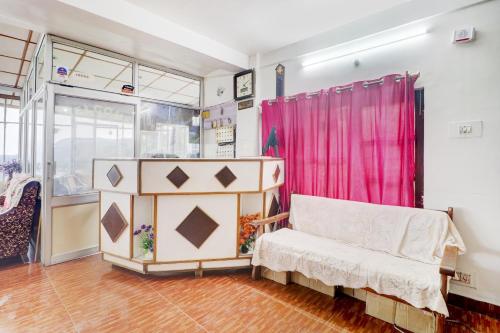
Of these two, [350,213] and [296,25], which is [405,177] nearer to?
[350,213]

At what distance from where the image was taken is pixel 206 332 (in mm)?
1951

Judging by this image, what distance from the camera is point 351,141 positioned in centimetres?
287

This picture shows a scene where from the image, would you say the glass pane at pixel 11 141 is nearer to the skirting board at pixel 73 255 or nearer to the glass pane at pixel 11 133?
the glass pane at pixel 11 133

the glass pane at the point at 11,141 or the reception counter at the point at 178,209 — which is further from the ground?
the glass pane at the point at 11,141

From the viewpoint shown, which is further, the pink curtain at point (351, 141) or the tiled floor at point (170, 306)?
the pink curtain at point (351, 141)

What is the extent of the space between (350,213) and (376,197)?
0.32 metres

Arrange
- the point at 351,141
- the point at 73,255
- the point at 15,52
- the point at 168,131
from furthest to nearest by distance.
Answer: the point at 168,131, the point at 15,52, the point at 73,255, the point at 351,141

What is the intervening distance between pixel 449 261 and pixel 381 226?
0.74 m

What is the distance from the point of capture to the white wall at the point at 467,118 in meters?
2.17

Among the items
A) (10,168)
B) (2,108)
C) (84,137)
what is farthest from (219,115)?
(2,108)

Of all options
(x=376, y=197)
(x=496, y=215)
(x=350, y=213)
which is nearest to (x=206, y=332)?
(x=350, y=213)

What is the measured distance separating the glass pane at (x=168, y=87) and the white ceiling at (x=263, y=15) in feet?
4.26

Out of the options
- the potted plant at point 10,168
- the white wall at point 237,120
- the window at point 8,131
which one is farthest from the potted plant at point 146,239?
the window at point 8,131

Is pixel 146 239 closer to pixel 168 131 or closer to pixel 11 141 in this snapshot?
pixel 168 131
